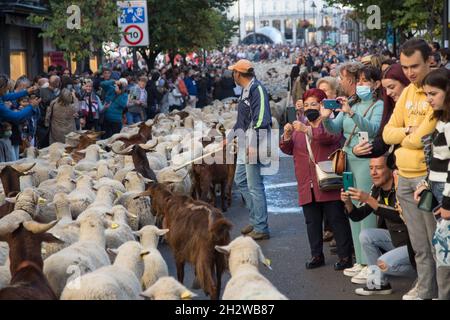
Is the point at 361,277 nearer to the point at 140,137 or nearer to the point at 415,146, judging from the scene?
the point at 415,146

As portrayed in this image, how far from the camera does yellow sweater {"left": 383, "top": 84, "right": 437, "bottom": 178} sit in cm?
736

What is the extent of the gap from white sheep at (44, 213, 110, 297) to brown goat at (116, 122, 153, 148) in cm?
677

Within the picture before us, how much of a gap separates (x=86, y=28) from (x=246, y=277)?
14.9 m

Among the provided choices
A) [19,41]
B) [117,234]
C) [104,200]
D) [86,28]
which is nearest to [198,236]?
[117,234]

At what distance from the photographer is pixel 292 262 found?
1020 centimetres

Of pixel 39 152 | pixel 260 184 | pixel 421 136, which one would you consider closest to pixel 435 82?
pixel 421 136

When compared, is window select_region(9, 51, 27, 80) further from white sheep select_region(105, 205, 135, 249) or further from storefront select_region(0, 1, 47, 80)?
white sheep select_region(105, 205, 135, 249)

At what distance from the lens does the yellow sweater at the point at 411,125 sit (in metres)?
7.36

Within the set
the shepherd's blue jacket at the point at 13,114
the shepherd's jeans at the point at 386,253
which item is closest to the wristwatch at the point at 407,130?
the shepherd's jeans at the point at 386,253

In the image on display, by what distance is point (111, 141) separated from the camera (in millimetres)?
16812

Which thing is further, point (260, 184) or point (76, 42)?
point (76, 42)

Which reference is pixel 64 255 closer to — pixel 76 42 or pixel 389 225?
pixel 389 225
